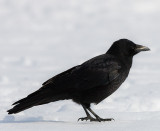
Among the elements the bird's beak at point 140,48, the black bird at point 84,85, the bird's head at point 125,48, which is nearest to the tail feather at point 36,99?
the black bird at point 84,85

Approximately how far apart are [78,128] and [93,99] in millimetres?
1437

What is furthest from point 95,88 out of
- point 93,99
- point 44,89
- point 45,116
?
point 45,116

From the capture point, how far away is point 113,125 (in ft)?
38.1

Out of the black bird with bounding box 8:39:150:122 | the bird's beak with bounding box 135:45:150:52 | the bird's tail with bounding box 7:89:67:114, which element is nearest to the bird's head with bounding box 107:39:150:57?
the bird's beak with bounding box 135:45:150:52

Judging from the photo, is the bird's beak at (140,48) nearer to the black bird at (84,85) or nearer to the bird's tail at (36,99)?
the black bird at (84,85)

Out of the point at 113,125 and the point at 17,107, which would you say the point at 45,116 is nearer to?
the point at 17,107

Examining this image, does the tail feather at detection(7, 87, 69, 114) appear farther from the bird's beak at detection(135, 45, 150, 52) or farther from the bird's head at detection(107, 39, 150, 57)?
the bird's beak at detection(135, 45, 150, 52)

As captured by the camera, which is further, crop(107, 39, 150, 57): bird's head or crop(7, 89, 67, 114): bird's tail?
crop(107, 39, 150, 57): bird's head

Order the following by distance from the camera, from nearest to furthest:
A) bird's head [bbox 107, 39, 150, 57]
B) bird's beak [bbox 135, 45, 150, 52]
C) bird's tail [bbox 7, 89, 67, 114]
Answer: bird's tail [bbox 7, 89, 67, 114] < bird's head [bbox 107, 39, 150, 57] < bird's beak [bbox 135, 45, 150, 52]

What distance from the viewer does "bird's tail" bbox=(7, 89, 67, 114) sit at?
1232cm

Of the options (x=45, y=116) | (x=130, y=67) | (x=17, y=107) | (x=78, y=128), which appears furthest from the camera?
(x=45, y=116)

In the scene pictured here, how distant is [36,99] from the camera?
12398mm

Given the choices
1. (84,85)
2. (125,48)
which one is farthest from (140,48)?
(84,85)

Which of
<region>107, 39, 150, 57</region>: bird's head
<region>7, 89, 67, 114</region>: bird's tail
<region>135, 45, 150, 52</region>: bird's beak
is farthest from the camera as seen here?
<region>135, 45, 150, 52</region>: bird's beak
